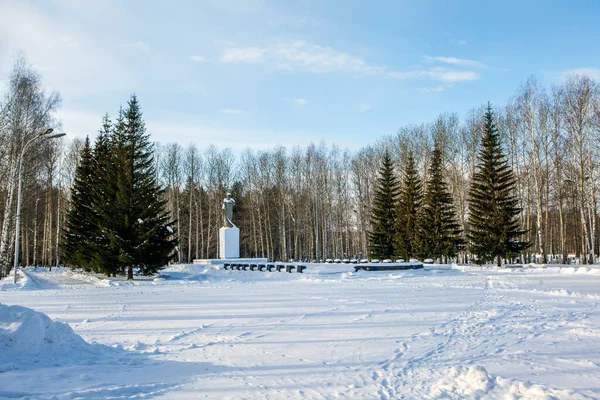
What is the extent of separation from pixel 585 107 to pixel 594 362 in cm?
3118

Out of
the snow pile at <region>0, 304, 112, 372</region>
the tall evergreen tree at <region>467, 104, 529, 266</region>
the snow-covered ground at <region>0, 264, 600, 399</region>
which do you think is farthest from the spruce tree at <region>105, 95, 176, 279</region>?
the tall evergreen tree at <region>467, 104, 529, 266</region>

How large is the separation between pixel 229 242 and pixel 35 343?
27695mm

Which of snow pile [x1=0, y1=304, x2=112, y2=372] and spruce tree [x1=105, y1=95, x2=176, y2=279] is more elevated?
spruce tree [x1=105, y1=95, x2=176, y2=279]

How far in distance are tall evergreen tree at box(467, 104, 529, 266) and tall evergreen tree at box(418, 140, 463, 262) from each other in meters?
2.00

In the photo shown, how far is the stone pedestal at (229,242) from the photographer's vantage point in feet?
111

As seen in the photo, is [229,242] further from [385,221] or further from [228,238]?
[385,221]

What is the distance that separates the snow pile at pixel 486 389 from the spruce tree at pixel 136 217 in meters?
20.7

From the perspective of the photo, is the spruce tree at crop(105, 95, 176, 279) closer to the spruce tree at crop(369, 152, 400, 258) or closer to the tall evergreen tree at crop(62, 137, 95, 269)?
the tall evergreen tree at crop(62, 137, 95, 269)

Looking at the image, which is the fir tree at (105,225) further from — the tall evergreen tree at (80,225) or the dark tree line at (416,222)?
the dark tree line at (416,222)

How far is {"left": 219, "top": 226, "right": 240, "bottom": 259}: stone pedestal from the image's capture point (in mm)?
33688

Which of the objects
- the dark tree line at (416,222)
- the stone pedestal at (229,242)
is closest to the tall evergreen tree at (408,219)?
the dark tree line at (416,222)

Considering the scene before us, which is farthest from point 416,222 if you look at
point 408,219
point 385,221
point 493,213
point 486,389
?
point 486,389

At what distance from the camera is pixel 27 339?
6.33m

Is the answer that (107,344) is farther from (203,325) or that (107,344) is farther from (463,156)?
(463,156)
